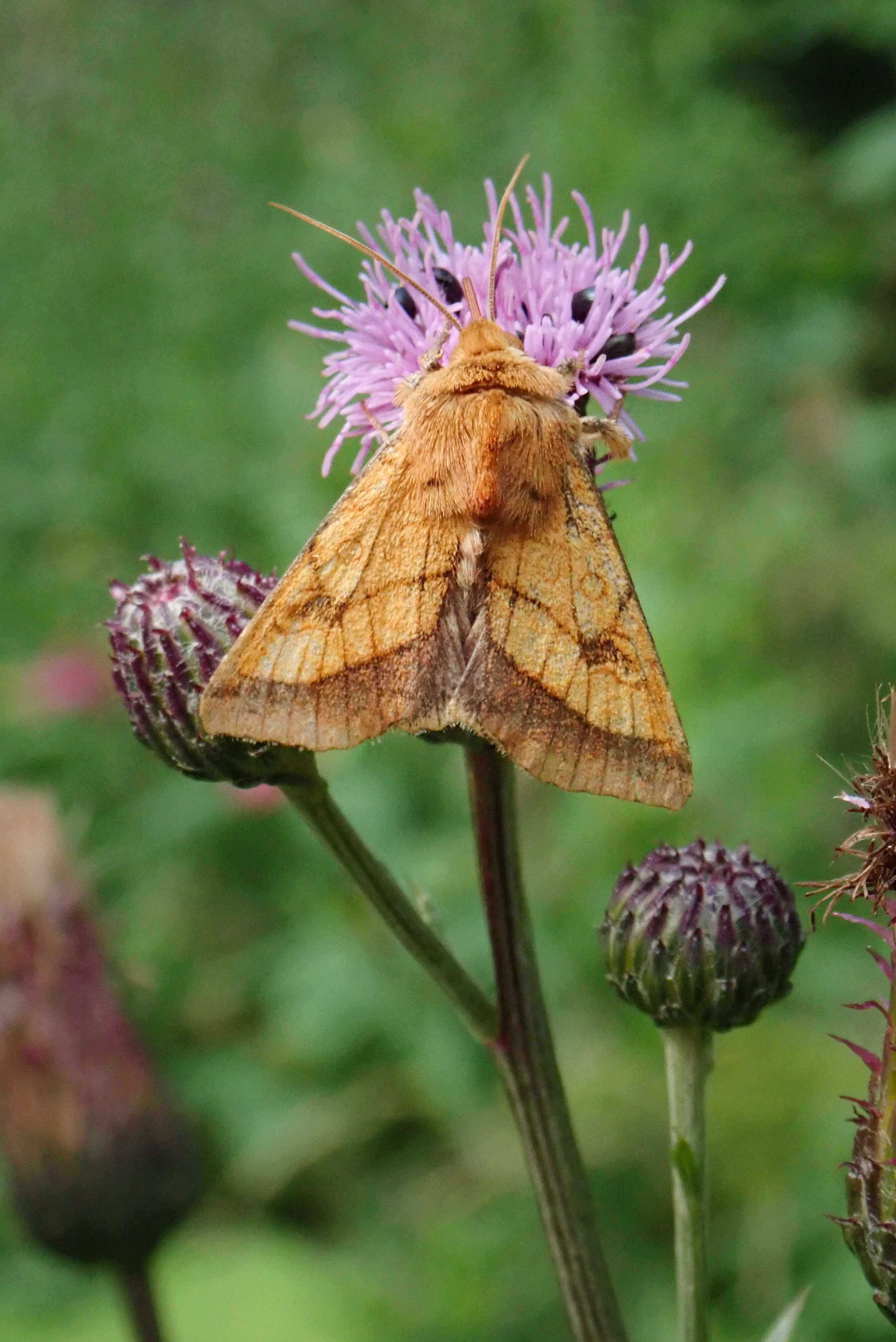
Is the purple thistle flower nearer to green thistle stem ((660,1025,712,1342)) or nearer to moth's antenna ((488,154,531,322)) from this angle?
moth's antenna ((488,154,531,322))

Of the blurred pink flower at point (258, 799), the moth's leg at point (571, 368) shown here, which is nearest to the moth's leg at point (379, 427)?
the moth's leg at point (571, 368)

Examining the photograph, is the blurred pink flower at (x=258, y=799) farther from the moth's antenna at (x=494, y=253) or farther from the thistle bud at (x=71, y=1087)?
the moth's antenna at (x=494, y=253)

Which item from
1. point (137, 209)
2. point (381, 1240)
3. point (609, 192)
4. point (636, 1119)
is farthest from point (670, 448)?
point (137, 209)

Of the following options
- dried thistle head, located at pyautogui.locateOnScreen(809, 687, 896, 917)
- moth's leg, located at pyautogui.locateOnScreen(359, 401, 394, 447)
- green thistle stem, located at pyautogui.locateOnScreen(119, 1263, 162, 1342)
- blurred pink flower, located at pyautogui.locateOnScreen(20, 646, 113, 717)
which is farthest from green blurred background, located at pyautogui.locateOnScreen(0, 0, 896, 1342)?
dried thistle head, located at pyautogui.locateOnScreen(809, 687, 896, 917)

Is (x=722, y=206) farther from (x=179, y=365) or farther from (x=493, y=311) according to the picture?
(x=493, y=311)

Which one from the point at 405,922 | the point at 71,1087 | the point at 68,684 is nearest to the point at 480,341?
the point at 405,922

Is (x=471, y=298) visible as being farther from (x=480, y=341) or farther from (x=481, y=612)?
(x=481, y=612)
